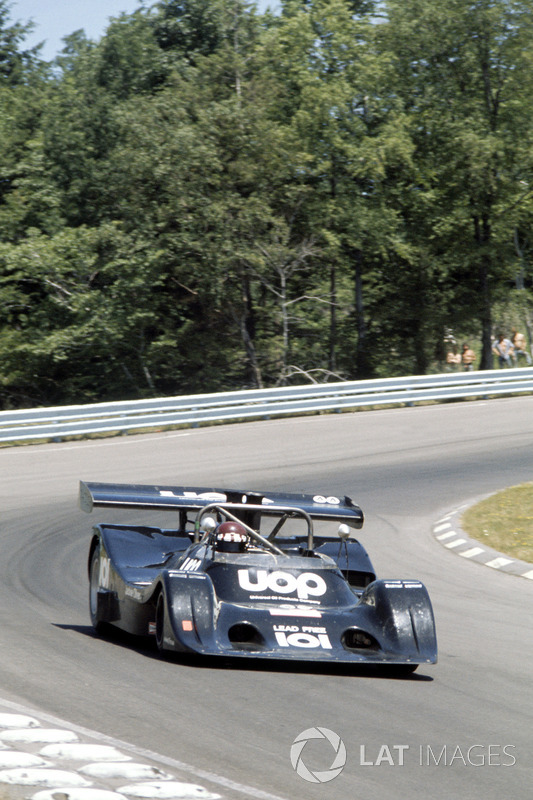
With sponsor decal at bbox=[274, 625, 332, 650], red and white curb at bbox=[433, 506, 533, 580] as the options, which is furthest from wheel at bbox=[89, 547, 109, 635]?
red and white curb at bbox=[433, 506, 533, 580]

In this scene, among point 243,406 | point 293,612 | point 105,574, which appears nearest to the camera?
point 293,612

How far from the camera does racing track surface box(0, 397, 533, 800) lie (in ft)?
17.0

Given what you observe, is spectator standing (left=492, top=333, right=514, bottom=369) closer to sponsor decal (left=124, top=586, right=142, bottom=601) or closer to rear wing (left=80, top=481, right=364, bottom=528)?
rear wing (left=80, top=481, right=364, bottom=528)

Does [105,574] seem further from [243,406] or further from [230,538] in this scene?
[243,406]

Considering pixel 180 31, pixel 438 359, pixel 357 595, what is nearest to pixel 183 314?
pixel 438 359

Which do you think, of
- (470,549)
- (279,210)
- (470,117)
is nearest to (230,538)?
(470,549)

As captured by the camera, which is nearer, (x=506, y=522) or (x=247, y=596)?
(x=247, y=596)

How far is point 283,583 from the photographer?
24.6ft

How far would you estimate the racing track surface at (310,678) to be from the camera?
17.0 feet

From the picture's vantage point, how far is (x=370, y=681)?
6988 mm

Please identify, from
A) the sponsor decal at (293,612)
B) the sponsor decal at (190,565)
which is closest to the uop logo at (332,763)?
the sponsor decal at (293,612)

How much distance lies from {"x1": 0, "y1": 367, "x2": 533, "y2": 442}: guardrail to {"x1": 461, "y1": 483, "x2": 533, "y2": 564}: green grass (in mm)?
8541

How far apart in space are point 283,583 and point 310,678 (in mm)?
774

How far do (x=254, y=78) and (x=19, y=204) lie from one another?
8576mm
